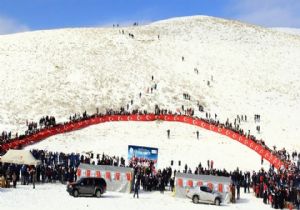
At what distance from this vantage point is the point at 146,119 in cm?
5975

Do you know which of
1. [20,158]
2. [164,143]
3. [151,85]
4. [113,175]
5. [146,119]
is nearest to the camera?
[20,158]

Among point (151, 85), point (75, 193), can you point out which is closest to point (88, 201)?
point (75, 193)

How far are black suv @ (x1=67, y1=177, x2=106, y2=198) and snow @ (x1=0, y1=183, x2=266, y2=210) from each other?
44 centimetres

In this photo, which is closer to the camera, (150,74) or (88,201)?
(88,201)

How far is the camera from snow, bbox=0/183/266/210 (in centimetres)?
2851

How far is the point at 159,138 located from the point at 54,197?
24.1m

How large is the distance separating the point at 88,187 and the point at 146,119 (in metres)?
27.1

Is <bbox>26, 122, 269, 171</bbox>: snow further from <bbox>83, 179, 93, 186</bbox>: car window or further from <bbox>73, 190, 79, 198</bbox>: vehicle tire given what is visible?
<bbox>73, 190, 79, 198</bbox>: vehicle tire

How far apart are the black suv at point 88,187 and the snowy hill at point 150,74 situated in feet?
65.5

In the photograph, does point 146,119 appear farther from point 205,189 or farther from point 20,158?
point 205,189

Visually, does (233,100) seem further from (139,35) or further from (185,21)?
(185,21)

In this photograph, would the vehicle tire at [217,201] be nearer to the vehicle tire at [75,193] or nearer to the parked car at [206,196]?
the parked car at [206,196]

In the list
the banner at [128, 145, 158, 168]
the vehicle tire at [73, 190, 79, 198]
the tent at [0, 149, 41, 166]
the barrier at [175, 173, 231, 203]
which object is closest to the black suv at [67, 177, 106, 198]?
the vehicle tire at [73, 190, 79, 198]

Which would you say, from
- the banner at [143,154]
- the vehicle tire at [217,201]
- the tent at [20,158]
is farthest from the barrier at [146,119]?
the vehicle tire at [217,201]
